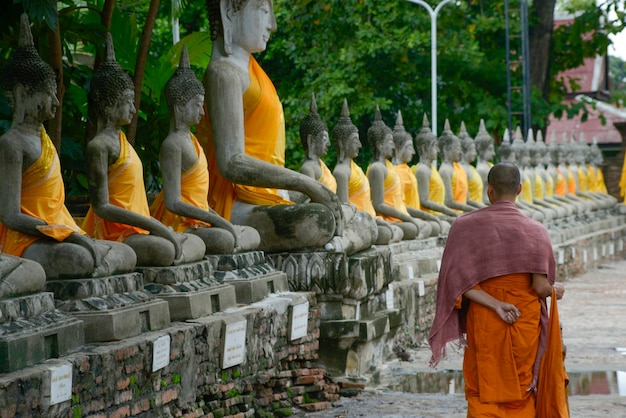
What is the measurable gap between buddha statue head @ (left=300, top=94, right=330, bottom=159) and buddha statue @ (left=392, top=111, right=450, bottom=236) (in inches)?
135

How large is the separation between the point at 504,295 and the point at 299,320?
85.8 inches

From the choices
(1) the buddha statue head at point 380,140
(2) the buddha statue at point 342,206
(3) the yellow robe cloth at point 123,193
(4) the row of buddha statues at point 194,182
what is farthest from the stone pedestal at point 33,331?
(1) the buddha statue head at point 380,140

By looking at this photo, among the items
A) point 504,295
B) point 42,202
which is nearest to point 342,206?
point 504,295

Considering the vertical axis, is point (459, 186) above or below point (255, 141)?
above

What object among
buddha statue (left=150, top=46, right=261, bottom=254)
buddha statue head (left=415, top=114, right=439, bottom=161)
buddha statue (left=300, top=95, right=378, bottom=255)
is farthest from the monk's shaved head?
buddha statue head (left=415, top=114, right=439, bottom=161)

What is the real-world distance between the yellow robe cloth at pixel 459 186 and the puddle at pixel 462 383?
588 cm

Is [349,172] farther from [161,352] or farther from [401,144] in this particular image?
[161,352]

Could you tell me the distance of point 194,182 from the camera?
754 cm

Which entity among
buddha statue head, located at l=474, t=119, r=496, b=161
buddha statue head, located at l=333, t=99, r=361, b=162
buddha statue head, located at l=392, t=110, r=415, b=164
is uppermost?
buddha statue head, located at l=474, t=119, r=496, b=161

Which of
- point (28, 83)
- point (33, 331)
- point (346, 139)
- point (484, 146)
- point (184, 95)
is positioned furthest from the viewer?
Result: point (484, 146)

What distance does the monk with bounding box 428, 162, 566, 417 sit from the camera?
20.0ft

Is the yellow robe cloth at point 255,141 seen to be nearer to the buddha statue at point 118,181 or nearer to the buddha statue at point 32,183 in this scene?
the buddha statue at point 118,181

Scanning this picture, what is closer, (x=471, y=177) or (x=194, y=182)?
(x=194, y=182)

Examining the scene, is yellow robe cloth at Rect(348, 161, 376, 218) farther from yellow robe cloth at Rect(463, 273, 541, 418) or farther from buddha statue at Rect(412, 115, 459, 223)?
yellow robe cloth at Rect(463, 273, 541, 418)
